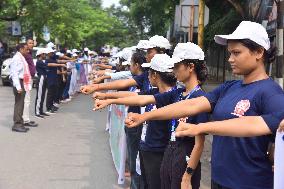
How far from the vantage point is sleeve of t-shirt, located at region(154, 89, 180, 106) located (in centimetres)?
380

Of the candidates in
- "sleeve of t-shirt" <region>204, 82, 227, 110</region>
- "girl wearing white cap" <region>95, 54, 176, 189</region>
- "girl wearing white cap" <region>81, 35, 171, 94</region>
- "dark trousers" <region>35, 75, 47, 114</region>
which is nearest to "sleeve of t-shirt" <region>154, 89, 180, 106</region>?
"girl wearing white cap" <region>95, 54, 176, 189</region>

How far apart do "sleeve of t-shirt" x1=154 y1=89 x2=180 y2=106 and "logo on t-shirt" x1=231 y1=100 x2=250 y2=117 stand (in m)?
1.17

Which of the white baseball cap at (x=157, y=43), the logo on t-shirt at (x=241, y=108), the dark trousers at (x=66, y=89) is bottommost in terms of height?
the dark trousers at (x=66, y=89)

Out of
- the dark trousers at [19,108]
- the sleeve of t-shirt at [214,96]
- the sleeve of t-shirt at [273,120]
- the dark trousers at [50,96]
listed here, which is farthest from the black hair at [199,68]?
the dark trousers at [50,96]

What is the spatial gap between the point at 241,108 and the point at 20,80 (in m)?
8.20

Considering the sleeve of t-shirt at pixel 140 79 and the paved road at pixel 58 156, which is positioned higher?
the sleeve of t-shirt at pixel 140 79

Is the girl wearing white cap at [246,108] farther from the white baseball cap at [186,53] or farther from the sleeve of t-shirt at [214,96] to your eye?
the white baseball cap at [186,53]

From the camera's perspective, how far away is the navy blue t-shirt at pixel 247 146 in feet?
8.45

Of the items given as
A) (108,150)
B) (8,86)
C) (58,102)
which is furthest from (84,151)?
(8,86)

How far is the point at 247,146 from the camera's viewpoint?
103 inches

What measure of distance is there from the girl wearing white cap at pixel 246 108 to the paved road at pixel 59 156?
3.67 m

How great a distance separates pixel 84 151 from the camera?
845 centimetres

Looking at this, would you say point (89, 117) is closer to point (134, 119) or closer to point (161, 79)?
point (161, 79)

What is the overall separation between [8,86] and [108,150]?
1358cm
